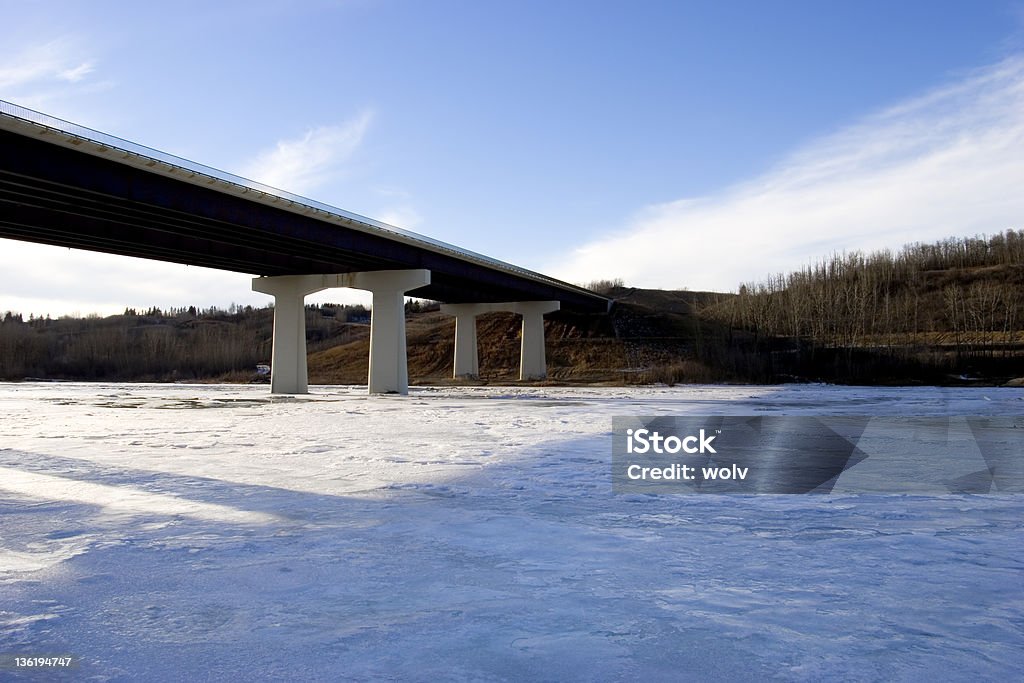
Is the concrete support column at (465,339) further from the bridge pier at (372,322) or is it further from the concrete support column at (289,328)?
the concrete support column at (289,328)

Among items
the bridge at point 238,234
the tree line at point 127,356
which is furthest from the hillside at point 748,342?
the bridge at point 238,234

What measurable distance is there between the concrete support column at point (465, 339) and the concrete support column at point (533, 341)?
429 cm

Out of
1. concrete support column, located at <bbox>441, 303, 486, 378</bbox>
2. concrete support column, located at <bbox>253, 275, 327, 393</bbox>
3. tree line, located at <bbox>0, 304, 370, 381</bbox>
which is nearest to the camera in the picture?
concrete support column, located at <bbox>253, 275, 327, 393</bbox>

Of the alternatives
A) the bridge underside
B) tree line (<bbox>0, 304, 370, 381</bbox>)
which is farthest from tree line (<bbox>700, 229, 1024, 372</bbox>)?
tree line (<bbox>0, 304, 370, 381</bbox>)

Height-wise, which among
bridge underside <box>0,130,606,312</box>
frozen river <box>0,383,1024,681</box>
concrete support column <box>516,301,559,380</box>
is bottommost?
frozen river <box>0,383,1024,681</box>

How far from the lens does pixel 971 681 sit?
4309mm

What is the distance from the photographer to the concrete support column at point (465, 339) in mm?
68625

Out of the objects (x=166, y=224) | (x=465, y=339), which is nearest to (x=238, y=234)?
(x=166, y=224)

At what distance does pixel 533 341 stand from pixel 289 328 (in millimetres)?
24585

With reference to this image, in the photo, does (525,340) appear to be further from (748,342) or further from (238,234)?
(238,234)

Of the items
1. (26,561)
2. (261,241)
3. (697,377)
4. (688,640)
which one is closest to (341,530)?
(26,561)

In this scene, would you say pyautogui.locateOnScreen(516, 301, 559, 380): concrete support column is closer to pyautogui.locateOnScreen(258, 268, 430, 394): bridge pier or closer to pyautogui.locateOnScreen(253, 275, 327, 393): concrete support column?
pyautogui.locateOnScreen(258, 268, 430, 394): bridge pier

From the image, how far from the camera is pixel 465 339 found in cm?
6950

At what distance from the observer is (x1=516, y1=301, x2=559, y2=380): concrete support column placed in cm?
6894
